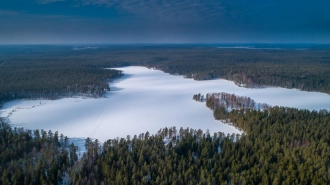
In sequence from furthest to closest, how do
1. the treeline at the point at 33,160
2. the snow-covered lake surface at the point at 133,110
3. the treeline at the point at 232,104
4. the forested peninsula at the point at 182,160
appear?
the treeline at the point at 232,104, the snow-covered lake surface at the point at 133,110, the forested peninsula at the point at 182,160, the treeline at the point at 33,160

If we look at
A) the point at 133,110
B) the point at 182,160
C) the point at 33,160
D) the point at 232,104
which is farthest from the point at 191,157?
the point at 232,104

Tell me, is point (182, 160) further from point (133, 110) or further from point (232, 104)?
point (232, 104)

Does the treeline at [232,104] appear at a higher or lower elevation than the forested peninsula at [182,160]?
higher

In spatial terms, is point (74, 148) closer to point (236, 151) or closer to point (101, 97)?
point (236, 151)

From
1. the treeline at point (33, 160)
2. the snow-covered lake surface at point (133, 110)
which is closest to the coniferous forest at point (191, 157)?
the treeline at point (33, 160)

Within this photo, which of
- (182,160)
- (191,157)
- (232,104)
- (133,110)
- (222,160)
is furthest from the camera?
(232,104)

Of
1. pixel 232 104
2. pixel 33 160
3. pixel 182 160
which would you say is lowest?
pixel 33 160

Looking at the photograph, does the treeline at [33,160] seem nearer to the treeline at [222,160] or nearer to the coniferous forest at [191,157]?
the coniferous forest at [191,157]
